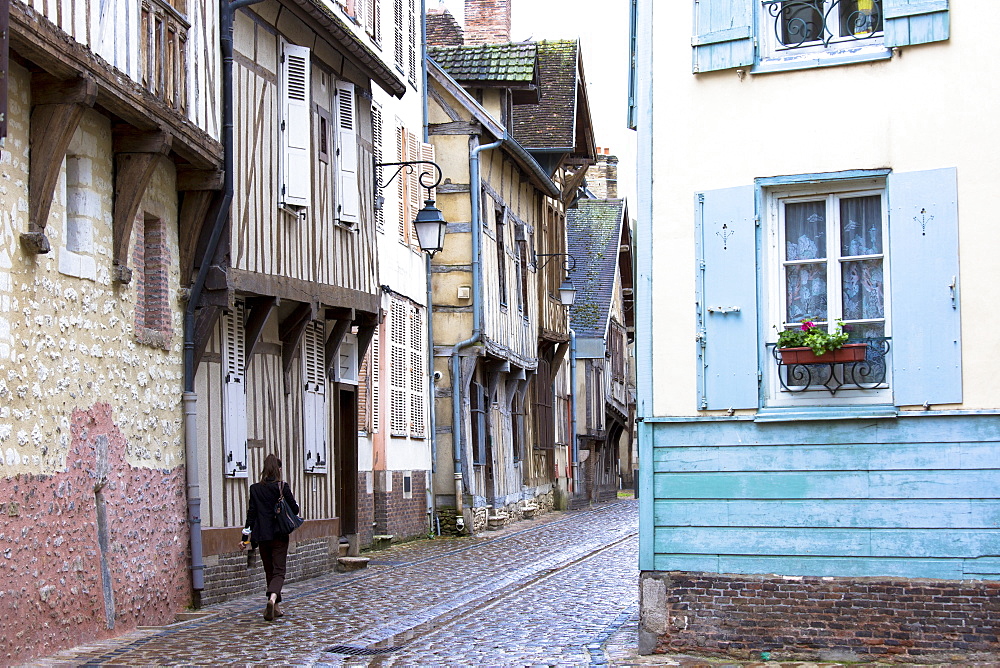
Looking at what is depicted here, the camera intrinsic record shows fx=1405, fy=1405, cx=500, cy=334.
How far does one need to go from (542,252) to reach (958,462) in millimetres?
22455

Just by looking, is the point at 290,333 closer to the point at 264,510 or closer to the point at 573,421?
the point at 264,510

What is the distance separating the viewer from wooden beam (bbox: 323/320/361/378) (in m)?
17.6

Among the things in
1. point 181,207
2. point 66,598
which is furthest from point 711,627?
point 181,207

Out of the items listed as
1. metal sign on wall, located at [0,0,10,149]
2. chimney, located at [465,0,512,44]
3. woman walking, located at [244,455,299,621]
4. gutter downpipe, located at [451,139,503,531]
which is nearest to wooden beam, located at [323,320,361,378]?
woman walking, located at [244,455,299,621]

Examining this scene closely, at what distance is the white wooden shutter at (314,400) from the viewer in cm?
1684

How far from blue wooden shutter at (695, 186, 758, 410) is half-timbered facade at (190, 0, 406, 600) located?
5126mm

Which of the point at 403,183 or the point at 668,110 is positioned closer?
the point at 668,110

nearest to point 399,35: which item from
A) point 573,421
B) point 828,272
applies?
point 828,272

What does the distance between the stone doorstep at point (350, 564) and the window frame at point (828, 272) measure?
27.8ft

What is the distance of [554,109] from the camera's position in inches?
1195

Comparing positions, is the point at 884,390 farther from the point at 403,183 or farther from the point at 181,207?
the point at 403,183

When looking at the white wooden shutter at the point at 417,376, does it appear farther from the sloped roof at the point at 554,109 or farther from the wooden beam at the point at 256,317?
the sloped roof at the point at 554,109

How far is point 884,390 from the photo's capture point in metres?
9.95

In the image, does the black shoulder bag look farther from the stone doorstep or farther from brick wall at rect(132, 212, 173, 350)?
the stone doorstep
